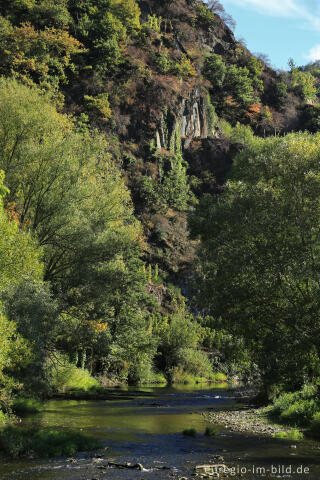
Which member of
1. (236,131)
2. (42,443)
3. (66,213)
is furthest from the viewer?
(236,131)

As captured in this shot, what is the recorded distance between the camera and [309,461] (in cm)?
1611

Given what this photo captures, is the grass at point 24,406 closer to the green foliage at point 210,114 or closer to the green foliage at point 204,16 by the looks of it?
the green foliage at point 210,114

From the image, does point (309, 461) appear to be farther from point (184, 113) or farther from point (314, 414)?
point (184, 113)

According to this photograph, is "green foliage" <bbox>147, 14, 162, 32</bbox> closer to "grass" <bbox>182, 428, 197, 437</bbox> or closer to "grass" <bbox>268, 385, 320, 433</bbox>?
"grass" <bbox>268, 385, 320, 433</bbox>

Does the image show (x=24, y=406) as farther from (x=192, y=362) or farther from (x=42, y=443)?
(x=192, y=362)

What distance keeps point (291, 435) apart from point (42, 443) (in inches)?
403

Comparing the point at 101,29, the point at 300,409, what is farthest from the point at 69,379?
the point at 101,29

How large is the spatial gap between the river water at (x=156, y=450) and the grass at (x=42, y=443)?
2.15ft

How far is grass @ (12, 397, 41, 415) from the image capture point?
26578 millimetres

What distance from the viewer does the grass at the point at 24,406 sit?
26578 mm

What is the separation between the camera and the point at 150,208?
287 feet

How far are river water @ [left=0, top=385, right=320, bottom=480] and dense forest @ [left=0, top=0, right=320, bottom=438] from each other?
3006 millimetres

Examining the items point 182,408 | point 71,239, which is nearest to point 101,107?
point 71,239

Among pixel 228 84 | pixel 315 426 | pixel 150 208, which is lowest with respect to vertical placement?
pixel 315 426
